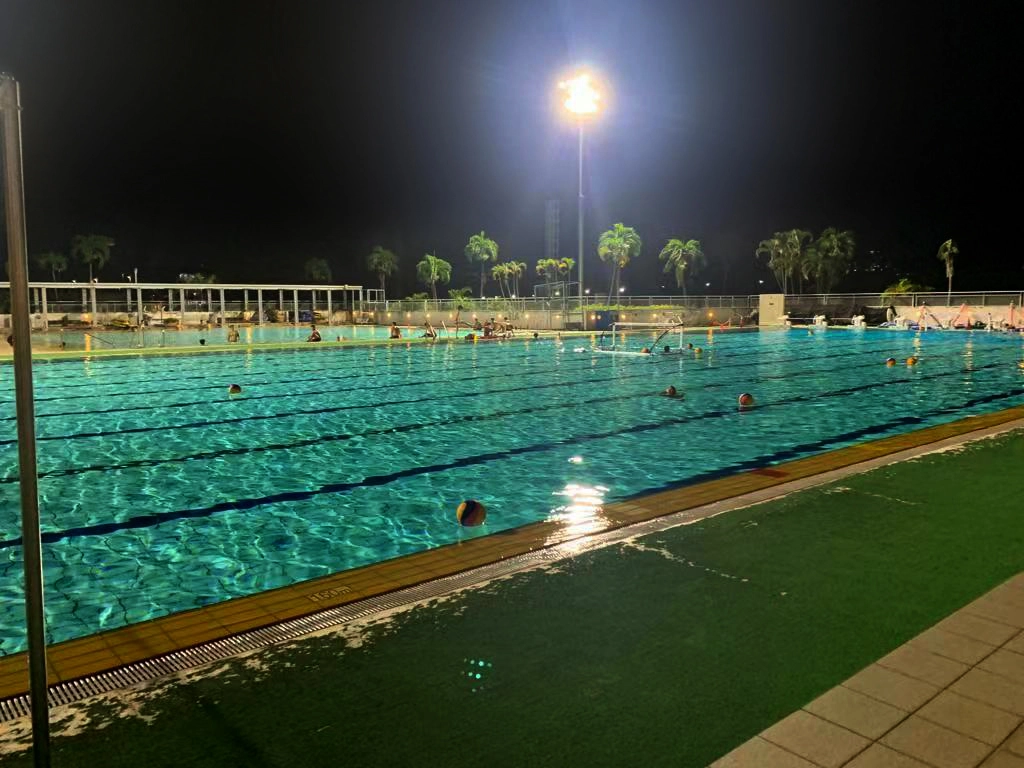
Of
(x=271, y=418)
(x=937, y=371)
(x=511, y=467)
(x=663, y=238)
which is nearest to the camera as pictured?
(x=511, y=467)

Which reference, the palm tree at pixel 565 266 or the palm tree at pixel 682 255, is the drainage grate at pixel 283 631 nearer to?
the palm tree at pixel 565 266

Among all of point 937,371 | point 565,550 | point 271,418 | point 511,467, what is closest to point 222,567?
point 565,550

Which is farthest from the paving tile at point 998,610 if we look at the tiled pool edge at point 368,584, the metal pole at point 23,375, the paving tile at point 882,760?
the metal pole at point 23,375

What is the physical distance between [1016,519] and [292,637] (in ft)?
16.1

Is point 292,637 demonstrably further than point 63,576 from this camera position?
No

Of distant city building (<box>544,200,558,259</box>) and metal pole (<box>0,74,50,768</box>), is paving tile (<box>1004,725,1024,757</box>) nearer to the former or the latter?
metal pole (<box>0,74,50,768</box>)

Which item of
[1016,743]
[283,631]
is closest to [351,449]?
[283,631]

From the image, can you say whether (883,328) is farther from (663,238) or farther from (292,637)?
(663,238)

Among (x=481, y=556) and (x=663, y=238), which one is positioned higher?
(x=663, y=238)

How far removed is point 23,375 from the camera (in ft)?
6.05

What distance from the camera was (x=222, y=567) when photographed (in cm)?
536

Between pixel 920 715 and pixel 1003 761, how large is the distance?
318 millimetres

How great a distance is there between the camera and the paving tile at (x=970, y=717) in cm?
262

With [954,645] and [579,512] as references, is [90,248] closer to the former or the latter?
[579,512]
